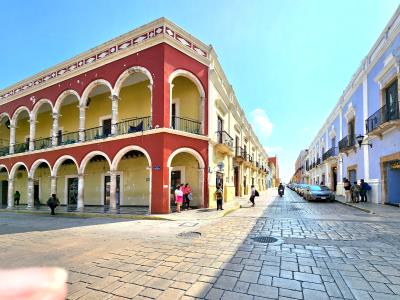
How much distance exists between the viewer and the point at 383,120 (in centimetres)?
1530

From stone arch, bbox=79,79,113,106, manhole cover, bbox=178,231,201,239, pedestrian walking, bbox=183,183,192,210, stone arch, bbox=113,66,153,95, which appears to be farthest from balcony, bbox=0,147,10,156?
manhole cover, bbox=178,231,201,239

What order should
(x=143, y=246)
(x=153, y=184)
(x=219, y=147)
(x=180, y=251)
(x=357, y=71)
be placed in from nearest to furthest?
(x=180, y=251)
(x=143, y=246)
(x=153, y=184)
(x=219, y=147)
(x=357, y=71)

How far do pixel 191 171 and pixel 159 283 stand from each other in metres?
13.4

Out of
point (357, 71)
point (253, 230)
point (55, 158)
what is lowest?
point (253, 230)

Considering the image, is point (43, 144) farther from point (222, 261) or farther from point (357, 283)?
point (357, 283)

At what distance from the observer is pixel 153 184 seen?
46.2 ft

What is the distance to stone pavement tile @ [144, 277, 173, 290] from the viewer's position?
4.02 m

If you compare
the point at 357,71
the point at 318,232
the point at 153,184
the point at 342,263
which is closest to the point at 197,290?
the point at 342,263

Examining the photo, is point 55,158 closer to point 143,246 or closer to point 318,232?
point 143,246

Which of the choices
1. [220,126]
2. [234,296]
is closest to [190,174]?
[220,126]

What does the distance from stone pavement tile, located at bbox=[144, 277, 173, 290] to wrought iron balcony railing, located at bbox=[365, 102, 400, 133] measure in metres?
15.1

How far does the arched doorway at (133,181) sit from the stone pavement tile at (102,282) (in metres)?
13.5

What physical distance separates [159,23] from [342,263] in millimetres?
14164

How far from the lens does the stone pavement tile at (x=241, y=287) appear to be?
3.81 meters
